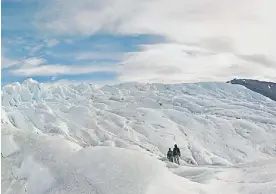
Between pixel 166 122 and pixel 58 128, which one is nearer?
pixel 58 128

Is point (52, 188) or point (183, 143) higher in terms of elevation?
point (52, 188)

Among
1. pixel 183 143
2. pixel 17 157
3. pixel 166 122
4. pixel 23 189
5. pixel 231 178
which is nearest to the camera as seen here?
pixel 23 189

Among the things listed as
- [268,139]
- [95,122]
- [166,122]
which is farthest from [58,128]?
[268,139]

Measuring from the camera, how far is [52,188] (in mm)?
18375

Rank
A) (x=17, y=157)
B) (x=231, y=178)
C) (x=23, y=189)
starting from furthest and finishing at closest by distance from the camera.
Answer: (x=231, y=178)
(x=17, y=157)
(x=23, y=189)

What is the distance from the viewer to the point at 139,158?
65.2ft

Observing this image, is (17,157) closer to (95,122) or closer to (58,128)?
(58,128)

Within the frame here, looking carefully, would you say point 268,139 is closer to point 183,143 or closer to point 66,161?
point 183,143

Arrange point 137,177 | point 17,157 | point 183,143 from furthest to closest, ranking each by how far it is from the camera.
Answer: point 183,143 → point 17,157 → point 137,177

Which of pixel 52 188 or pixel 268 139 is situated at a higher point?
pixel 52 188

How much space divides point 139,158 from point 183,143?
146 metres

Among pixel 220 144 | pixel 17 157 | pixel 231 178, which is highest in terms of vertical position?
pixel 17 157

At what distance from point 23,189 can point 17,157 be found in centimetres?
300

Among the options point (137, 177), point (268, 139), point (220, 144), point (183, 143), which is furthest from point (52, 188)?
point (268, 139)
